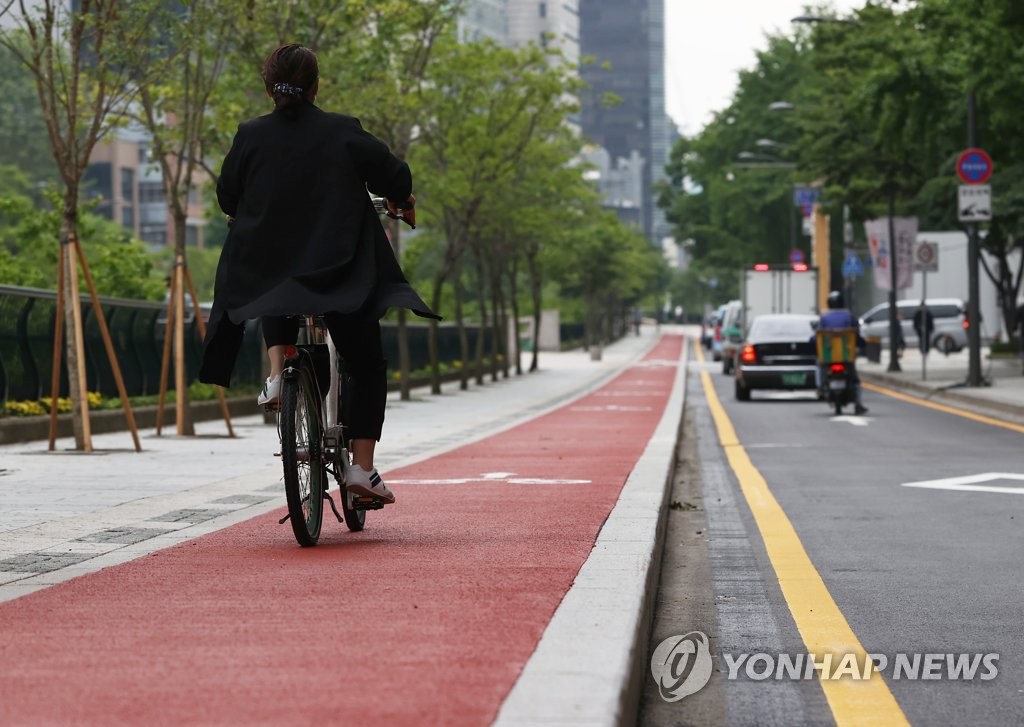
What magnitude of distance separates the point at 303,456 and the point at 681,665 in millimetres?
2221

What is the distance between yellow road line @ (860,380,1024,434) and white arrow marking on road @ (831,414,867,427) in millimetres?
1375

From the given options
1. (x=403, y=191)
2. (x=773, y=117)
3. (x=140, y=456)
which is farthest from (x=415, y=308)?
(x=773, y=117)

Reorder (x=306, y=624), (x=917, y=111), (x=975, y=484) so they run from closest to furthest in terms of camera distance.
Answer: (x=306, y=624), (x=975, y=484), (x=917, y=111)

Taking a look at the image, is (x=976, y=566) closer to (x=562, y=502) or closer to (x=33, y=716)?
(x=562, y=502)

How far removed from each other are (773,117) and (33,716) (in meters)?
84.5

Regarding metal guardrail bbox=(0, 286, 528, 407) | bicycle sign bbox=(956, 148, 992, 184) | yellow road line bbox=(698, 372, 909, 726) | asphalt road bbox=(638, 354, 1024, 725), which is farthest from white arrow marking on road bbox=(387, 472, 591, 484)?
bicycle sign bbox=(956, 148, 992, 184)

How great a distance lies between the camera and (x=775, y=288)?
48875 millimetres

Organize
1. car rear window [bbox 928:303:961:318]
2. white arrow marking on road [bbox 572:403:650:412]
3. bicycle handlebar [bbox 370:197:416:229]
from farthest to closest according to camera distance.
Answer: car rear window [bbox 928:303:961:318], white arrow marking on road [bbox 572:403:650:412], bicycle handlebar [bbox 370:197:416:229]

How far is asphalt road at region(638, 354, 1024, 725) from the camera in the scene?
217 inches

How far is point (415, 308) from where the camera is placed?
7625 millimetres

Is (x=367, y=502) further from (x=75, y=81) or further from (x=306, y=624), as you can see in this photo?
(x=75, y=81)

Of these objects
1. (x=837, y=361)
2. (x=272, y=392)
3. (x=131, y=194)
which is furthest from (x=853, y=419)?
(x=131, y=194)

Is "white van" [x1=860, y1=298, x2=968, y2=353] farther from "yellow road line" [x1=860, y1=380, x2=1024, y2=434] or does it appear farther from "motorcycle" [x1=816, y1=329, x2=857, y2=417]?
"motorcycle" [x1=816, y1=329, x2=857, y2=417]

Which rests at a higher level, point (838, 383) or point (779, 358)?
point (779, 358)
